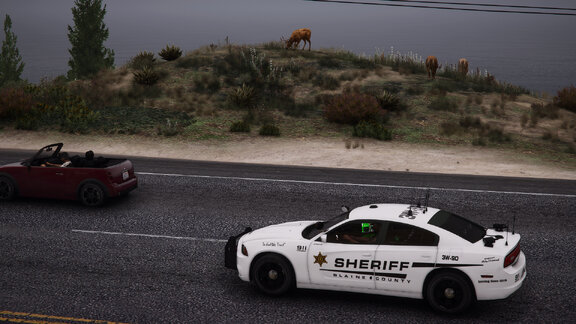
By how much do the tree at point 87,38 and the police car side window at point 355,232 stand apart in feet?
175

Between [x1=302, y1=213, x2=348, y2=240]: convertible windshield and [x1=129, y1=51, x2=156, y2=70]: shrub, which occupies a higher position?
[x1=129, y1=51, x2=156, y2=70]: shrub

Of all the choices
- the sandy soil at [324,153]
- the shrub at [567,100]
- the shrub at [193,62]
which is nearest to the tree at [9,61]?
the shrub at [193,62]

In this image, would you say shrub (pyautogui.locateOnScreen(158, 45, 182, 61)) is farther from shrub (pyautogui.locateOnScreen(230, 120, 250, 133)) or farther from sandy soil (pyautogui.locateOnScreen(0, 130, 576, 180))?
sandy soil (pyautogui.locateOnScreen(0, 130, 576, 180))

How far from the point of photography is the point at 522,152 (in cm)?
2225

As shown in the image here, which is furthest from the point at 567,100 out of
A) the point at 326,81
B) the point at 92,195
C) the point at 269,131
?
the point at 92,195

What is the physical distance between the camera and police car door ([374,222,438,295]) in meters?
7.71

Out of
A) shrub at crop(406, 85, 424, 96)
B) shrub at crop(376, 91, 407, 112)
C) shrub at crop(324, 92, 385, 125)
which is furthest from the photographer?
shrub at crop(406, 85, 424, 96)

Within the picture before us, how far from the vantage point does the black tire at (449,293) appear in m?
7.58

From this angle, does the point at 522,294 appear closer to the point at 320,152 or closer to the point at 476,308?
the point at 476,308

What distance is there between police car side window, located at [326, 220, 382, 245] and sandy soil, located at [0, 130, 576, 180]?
441 inches

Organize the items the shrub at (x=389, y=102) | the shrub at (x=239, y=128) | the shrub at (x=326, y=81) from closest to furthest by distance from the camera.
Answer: the shrub at (x=239, y=128)
the shrub at (x=389, y=102)
the shrub at (x=326, y=81)

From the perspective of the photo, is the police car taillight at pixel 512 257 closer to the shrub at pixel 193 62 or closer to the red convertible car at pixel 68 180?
the red convertible car at pixel 68 180

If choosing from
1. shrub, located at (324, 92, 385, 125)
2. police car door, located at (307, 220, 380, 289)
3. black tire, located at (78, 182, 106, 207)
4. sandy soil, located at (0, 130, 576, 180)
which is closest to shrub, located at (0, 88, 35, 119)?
sandy soil, located at (0, 130, 576, 180)

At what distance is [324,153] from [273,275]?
13192mm
